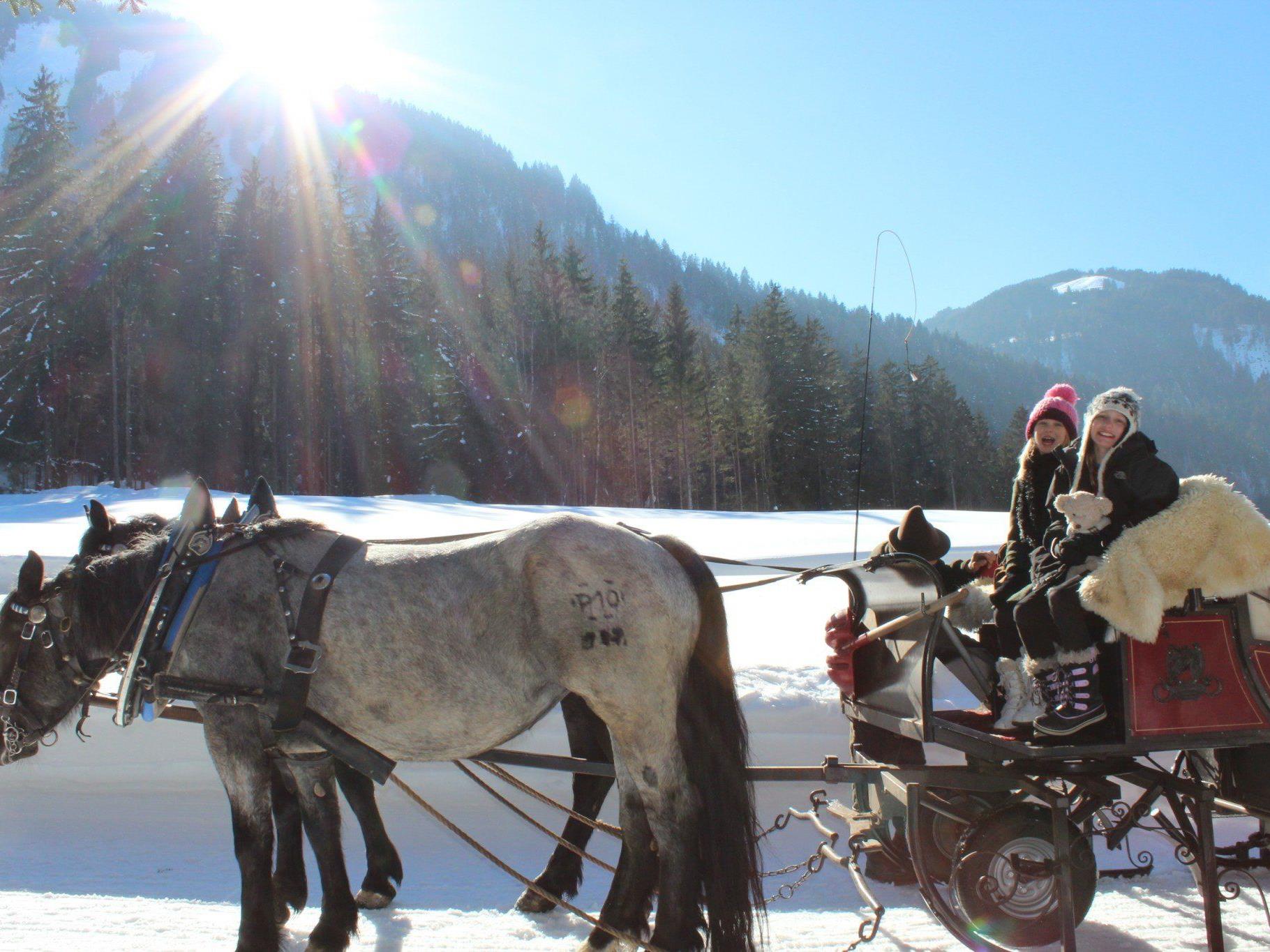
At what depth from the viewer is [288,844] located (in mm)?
3398

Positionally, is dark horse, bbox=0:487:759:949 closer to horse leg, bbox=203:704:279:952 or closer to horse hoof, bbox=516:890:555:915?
horse leg, bbox=203:704:279:952

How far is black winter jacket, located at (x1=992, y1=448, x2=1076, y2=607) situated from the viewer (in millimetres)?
3283

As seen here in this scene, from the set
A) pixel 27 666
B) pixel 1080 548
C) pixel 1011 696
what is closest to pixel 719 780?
pixel 1011 696

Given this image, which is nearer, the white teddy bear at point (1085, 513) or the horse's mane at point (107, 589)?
the white teddy bear at point (1085, 513)

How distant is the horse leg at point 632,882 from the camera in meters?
2.87

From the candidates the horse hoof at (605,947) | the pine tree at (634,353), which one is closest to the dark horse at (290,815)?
the horse hoof at (605,947)

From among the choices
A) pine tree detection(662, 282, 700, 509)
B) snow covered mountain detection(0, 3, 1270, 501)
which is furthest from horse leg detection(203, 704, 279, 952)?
snow covered mountain detection(0, 3, 1270, 501)

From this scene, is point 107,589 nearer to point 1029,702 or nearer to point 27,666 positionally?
point 27,666

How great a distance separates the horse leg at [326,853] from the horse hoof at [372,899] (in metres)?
0.43

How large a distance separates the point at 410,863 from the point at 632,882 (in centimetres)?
157

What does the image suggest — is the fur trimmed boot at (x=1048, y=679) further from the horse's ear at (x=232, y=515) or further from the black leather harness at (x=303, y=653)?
the horse's ear at (x=232, y=515)

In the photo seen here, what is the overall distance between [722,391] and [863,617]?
30.4m

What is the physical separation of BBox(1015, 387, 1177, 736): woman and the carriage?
0.12 m

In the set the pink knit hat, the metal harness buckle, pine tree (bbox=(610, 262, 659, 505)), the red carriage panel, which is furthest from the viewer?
pine tree (bbox=(610, 262, 659, 505))
